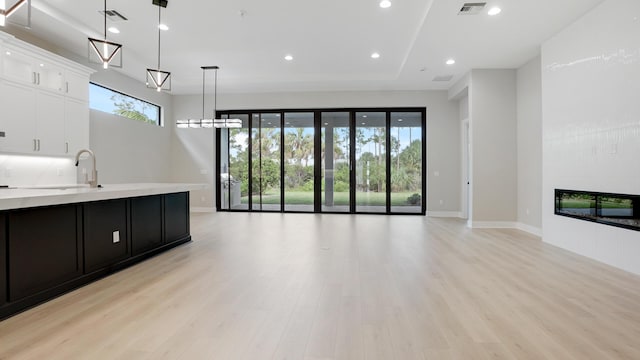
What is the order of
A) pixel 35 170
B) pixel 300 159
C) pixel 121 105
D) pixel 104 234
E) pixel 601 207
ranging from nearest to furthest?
pixel 104 234 < pixel 601 207 < pixel 35 170 < pixel 121 105 < pixel 300 159

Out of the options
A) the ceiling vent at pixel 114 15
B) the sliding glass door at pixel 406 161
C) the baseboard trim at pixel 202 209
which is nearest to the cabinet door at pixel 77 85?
the ceiling vent at pixel 114 15

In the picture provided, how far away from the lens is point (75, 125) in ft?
18.3

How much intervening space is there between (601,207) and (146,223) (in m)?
5.89

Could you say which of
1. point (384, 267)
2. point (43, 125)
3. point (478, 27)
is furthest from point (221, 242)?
point (478, 27)

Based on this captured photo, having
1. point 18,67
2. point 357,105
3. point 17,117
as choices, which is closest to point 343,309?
point 17,117

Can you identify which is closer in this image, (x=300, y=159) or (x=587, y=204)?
(x=587, y=204)

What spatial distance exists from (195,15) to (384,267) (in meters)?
4.55

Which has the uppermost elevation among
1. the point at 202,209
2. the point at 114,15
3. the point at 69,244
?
the point at 114,15

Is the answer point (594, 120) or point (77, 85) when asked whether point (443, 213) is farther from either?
point (77, 85)

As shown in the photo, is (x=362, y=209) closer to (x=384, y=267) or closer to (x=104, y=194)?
(x=384, y=267)

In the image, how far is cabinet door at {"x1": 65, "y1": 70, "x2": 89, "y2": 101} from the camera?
213 inches

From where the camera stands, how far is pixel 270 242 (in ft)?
17.2

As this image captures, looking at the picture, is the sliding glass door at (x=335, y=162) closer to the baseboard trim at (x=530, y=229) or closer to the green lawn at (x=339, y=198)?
the green lawn at (x=339, y=198)

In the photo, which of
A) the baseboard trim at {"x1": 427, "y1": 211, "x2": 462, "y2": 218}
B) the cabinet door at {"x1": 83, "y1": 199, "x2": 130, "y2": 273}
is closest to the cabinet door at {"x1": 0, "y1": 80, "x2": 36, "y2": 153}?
the cabinet door at {"x1": 83, "y1": 199, "x2": 130, "y2": 273}
